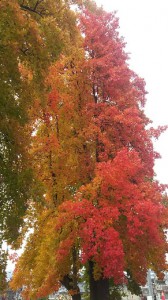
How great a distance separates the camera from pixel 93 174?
13.5 m

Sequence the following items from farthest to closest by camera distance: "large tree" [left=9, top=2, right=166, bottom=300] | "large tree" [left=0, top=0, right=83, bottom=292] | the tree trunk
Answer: the tree trunk, "large tree" [left=9, top=2, right=166, bottom=300], "large tree" [left=0, top=0, right=83, bottom=292]

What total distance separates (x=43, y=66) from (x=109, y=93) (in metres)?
6.64

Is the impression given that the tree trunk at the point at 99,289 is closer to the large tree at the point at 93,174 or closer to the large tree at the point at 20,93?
the large tree at the point at 93,174

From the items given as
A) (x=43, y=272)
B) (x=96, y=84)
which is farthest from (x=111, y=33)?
(x=43, y=272)

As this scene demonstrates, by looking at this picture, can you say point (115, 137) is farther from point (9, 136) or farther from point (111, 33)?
point (9, 136)

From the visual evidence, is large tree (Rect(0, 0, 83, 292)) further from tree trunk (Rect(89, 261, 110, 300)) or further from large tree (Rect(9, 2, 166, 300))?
tree trunk (Rect(89, 261, 110, 300))

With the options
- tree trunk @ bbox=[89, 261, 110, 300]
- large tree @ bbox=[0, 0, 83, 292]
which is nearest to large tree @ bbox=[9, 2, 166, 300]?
tree trunk @ bbox=[89, 261, 110, 300]

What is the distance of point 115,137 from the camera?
13703 mm

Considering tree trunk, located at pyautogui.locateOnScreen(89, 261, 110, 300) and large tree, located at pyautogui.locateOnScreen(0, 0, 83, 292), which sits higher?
large tree, located at pyautogui.locateOnScreen(0, 0, 83, 292)

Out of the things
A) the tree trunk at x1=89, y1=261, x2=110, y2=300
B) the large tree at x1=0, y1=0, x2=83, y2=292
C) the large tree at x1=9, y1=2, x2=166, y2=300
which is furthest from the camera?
Result: the tree trunk at x1=89, y1=261, x2=110, y2=300

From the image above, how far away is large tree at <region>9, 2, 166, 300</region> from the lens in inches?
440

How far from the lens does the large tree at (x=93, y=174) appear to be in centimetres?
1119

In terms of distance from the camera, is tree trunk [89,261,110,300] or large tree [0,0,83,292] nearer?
large tree [0,0,83,292]

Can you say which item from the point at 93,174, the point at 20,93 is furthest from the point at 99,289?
the point at 20,93
